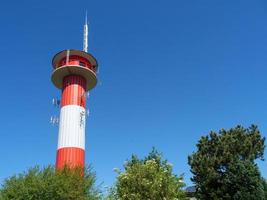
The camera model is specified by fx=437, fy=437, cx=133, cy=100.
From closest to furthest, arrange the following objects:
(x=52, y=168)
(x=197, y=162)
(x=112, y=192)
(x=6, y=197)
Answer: (x=6, y=197) → (x=52, y=168) → (x=112, y=192) → (x=197, y=162)

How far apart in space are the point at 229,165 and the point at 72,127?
59.4ft

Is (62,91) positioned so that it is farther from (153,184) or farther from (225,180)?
(225,180)

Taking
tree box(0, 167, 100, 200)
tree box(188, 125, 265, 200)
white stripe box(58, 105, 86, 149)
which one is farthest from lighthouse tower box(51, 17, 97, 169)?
tree box(188, 125, 265, 200)

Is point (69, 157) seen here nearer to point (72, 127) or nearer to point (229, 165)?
point (72, 127)

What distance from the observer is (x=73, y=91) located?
51.2 m

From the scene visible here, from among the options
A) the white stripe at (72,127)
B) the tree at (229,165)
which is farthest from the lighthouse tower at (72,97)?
the tree at (229,165)

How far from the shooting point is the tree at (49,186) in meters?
39.6

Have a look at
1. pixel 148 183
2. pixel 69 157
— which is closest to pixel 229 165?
pixel 148 183

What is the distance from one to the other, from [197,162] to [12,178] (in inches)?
831

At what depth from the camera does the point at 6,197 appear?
39.7m

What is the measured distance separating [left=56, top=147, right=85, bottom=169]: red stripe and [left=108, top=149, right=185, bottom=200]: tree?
4748mm

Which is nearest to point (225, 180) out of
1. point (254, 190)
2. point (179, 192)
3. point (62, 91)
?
point (254, 190)

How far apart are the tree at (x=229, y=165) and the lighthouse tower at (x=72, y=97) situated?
1372cm

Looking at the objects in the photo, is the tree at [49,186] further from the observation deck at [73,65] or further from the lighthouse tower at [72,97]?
the observation deck at [73,65]
